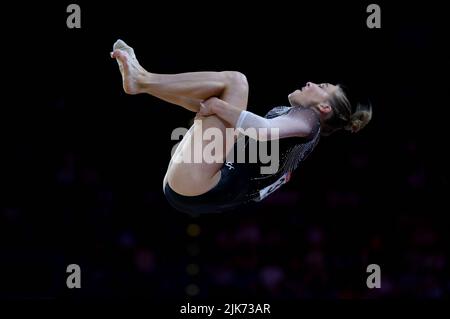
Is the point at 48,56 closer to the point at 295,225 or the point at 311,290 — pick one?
the point at 295,225

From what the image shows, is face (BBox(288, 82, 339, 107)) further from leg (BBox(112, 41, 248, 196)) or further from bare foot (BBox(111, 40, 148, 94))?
bare foot (BBox(111, 40, 148, 94))

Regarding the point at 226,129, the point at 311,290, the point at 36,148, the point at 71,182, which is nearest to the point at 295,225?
the point at 311,290

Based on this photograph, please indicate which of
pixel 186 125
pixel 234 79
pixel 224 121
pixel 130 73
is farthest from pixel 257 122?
pixel 186 125

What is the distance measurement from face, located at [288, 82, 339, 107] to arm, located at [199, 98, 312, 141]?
0.12 m

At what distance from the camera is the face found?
3.15 m

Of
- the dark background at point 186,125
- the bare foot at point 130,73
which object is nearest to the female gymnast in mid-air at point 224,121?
the bare foot at point 130,73

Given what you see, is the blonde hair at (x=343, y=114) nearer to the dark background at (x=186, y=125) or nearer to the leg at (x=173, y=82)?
the leg at (x=173, y=82)

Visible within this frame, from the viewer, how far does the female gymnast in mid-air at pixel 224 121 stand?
10.1ft

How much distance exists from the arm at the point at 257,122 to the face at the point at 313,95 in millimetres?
124

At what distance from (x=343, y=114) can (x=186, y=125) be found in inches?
92.8

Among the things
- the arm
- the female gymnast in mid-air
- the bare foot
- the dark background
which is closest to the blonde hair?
the female gymnast in mid-air

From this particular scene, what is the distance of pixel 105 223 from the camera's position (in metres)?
5.40

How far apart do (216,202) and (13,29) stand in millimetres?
2903

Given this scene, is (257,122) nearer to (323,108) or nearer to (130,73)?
(323,108)
